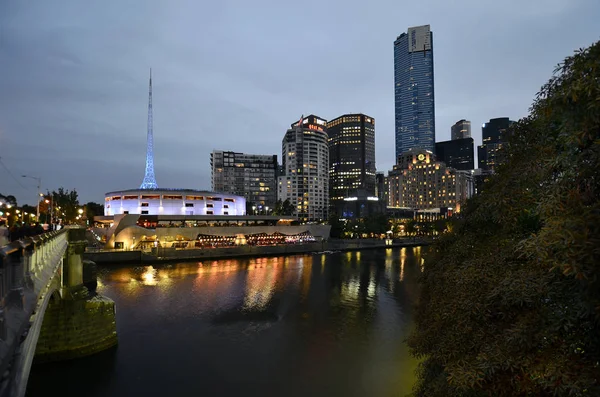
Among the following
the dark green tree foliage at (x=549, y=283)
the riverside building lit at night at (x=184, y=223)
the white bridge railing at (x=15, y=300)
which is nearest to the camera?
the dark green tree foliage at (x=549, y=283)

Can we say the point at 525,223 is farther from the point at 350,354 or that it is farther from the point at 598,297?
the point at 350,354

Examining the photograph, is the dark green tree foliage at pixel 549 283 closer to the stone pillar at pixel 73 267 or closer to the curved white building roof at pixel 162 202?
the stone pillar at pixel 73 267

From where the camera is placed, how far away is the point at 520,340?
5.87 m

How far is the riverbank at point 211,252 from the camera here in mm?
62206

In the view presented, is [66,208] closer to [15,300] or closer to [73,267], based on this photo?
[73,267]

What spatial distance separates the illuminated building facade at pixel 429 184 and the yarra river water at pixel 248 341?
141540mm

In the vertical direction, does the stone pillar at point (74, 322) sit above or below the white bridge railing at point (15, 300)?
below

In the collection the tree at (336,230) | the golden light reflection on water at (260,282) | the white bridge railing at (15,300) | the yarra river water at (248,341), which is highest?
the white bridge railing at (15,300)

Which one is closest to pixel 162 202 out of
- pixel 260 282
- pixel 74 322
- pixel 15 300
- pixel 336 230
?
pixel 336 230

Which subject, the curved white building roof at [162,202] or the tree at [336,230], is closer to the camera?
the curved white building roof at [162,202]

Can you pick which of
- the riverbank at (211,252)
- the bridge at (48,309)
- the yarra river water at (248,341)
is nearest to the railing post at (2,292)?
the bridge at (48,309)

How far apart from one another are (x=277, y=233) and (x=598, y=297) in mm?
87956

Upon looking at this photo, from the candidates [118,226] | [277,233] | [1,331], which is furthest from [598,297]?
[277,233]

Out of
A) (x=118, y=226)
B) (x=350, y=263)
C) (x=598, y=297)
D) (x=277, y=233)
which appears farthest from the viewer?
(x=277, y=233)
